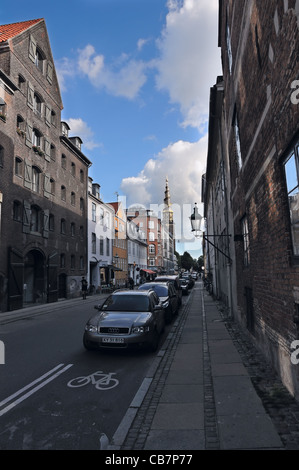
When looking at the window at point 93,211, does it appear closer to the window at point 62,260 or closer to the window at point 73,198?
the window at point 73,198

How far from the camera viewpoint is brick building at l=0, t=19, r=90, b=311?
19.0 metres

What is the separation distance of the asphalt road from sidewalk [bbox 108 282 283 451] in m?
0.29

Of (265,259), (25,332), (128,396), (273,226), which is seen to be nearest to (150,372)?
(128,396)

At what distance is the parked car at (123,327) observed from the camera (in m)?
7.48

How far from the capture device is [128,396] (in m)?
5.27

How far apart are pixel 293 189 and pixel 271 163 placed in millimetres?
1128

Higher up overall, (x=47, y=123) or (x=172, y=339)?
(x=47, y=123)

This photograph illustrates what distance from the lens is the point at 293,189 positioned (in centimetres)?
448

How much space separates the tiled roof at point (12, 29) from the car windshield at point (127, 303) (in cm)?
1937

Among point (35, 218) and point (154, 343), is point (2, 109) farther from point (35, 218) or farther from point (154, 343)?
point (154, 343)

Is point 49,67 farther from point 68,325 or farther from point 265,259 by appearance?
point 265,259

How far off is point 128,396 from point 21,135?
64.7ft

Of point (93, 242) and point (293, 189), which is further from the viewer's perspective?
point (93, 242)

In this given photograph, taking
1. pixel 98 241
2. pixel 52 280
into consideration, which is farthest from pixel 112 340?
pixel 98 241
